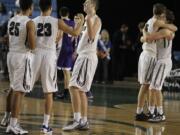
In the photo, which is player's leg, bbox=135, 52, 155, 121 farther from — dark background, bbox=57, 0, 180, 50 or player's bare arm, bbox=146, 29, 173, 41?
dark background, bbox=57, 0, 180, 50

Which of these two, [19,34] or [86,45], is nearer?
[19,34]

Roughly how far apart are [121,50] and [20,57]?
1032 cm

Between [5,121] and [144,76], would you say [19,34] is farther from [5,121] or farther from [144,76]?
[144,76]

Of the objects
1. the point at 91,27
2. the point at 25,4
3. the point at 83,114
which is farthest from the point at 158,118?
the point at 25,4

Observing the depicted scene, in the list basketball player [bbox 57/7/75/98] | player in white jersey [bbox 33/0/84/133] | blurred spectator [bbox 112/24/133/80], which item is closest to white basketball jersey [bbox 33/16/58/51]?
player in white jersey [bbox 33/0/84/133]

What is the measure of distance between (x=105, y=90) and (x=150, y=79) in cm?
568

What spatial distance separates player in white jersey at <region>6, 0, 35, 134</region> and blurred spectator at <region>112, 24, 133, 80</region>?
9.74 m

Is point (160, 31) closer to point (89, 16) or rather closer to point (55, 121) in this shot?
point (89, 16)

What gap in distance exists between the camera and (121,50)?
60.9 feet

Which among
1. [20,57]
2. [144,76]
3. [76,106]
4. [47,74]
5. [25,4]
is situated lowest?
[76,106]

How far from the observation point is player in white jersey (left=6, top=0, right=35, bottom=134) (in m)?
8.43

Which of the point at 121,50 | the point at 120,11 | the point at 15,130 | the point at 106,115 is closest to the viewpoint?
the point at 15,130

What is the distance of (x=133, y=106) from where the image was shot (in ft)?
41.0

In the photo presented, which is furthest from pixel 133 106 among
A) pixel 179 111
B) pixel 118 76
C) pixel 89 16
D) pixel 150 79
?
pixel 118 76
